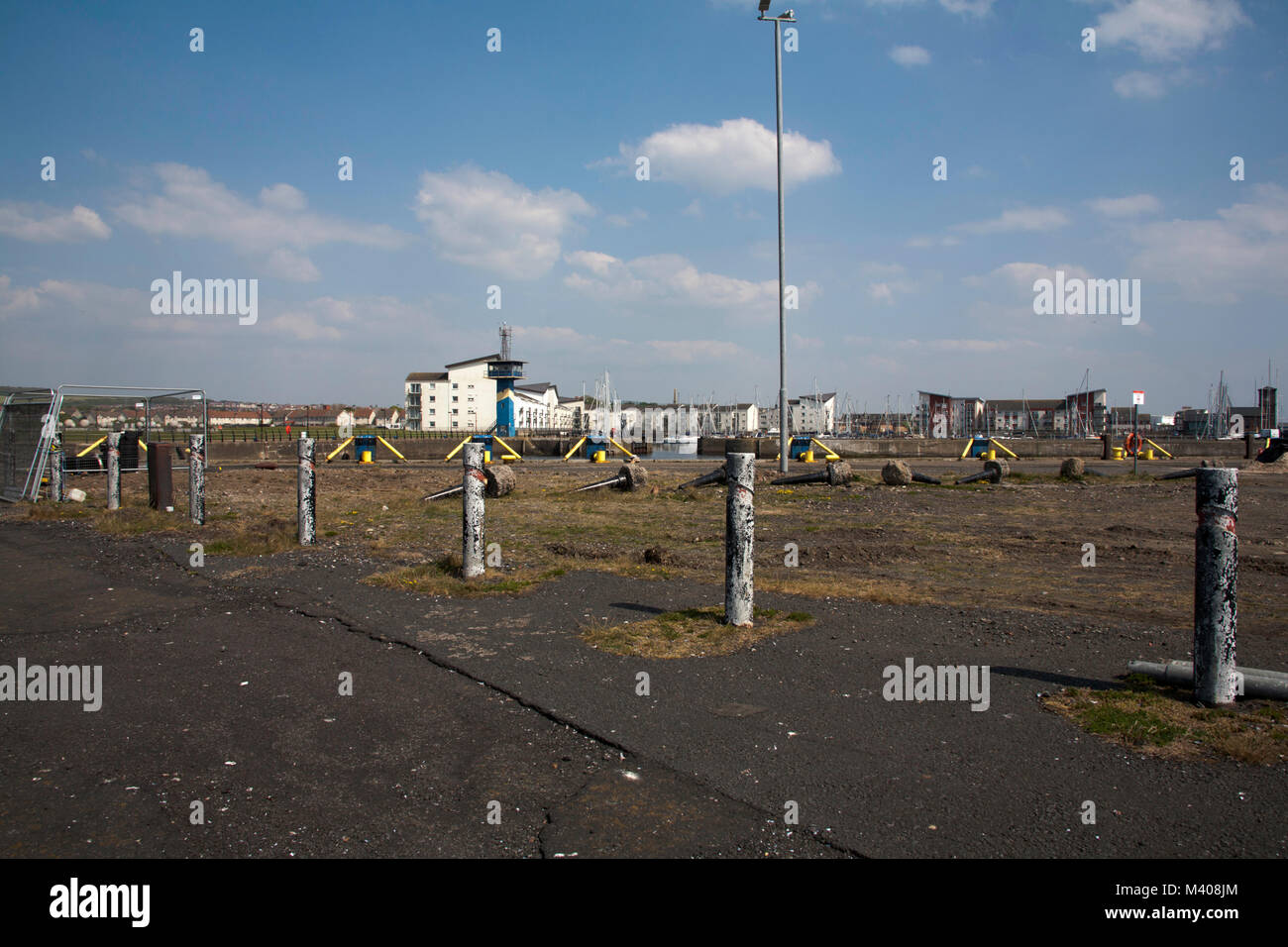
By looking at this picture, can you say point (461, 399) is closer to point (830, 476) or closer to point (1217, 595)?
point (830, 476)

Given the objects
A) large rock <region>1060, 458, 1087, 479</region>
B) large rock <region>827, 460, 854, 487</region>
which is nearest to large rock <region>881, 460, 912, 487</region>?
large rock <region>827, 460, 854, 487</region>

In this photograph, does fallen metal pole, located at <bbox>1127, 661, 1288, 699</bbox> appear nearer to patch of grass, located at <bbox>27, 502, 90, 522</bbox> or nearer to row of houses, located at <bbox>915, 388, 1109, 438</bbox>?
patch of grass, located at <bbox>27, 502, 90, 522</bbox>

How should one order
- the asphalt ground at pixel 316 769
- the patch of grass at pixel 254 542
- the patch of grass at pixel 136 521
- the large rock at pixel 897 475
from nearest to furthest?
the asphalt ground at pixel 316 769, the patch of grass at pixel 254 542, the patch of grass at pixel 136 521, the large rock at pixel 897 475

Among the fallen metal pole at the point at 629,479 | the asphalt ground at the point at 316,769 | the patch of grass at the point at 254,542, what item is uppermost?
the fallen metal pole at the point at 629,479

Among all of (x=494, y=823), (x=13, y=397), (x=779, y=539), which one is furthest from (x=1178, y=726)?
(x=13, y=397)

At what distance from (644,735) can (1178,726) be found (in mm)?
3099

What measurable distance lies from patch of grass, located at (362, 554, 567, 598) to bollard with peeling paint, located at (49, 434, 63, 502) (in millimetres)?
13819

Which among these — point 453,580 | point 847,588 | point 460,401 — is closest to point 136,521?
point 453,580

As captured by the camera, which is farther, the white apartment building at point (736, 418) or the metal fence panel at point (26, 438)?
the white apartment building at point (736, 418)

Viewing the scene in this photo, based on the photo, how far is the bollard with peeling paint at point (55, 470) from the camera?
18406mm

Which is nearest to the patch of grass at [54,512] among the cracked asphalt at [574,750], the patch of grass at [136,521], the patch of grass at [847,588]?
the patch of grass at [136,521]

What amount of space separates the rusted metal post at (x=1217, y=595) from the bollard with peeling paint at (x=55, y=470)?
21714 millimetres

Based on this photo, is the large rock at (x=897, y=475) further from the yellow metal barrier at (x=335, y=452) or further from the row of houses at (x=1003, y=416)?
the row of houses at (x=1003, y=416)
